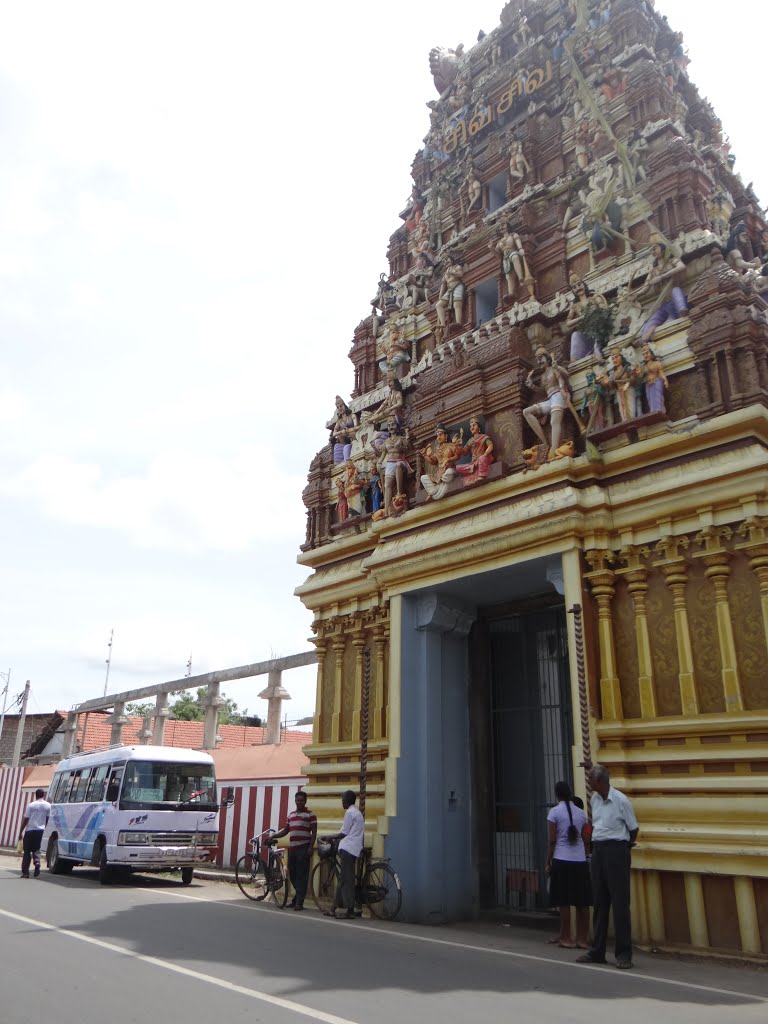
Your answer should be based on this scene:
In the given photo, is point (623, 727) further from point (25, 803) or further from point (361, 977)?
point (25, 803)

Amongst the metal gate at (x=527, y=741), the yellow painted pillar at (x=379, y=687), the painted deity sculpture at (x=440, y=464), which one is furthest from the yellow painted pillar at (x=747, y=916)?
the painted deity sculpture at (x=440, y=464)

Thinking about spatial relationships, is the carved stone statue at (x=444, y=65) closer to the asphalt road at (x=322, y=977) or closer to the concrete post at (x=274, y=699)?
the concrete post at (x=274, y=699)

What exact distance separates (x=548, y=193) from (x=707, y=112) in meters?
3.65

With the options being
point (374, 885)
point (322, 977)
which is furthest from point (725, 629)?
point (374, 885)

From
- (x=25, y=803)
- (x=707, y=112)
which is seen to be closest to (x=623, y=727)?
(x=707, y=112)

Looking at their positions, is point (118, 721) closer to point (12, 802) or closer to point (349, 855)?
point (12, 802)

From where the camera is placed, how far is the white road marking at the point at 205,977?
17.4ft

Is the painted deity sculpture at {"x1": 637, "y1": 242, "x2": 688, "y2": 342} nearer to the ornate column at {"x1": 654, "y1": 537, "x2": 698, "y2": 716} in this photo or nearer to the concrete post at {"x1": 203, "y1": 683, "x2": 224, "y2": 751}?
the ornate column at {"x1": 654, "y1": 537, "x2": 698, "y2": 716}

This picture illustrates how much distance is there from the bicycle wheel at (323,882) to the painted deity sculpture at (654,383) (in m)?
8.10

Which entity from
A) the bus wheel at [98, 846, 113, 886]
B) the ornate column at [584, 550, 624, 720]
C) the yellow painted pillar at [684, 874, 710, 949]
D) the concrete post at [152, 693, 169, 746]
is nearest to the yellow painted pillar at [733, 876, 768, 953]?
the yellow painted pillar at [684, 874, 710, 949]

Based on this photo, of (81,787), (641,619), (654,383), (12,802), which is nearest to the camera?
(641,619)

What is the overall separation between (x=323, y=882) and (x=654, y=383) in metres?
8.85

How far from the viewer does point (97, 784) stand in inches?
663

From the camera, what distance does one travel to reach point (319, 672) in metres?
14.1
